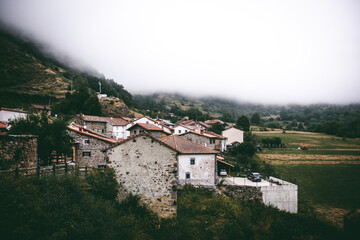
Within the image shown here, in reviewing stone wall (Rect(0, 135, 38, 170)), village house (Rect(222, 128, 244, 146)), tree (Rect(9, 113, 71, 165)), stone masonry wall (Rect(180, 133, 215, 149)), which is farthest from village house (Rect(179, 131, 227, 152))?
stone wall (Rect(0, 135, 38, 170))

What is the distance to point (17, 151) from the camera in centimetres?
1150

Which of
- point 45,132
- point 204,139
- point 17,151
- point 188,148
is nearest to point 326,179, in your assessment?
point 204,139

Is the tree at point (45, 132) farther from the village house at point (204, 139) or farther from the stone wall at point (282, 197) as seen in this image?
the village house at point (204, 139)

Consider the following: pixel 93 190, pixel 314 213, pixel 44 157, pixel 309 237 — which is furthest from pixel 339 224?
pixel 44 157

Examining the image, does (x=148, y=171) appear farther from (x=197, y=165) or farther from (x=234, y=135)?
(x=234, y=135)

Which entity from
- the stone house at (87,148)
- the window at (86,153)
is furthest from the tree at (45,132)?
the window at (86,153)

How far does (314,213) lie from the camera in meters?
23.6

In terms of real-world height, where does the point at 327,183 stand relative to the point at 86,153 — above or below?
below

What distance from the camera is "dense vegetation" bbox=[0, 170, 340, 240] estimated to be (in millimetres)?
8141

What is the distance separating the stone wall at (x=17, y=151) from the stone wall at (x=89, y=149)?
39.1 ft

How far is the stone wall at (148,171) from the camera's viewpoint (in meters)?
14.2

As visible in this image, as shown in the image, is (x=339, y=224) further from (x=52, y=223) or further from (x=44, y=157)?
(x=44, y=157)

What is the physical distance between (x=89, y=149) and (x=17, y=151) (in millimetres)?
13495

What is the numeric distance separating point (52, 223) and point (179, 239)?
27.5 ft
